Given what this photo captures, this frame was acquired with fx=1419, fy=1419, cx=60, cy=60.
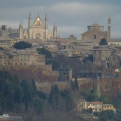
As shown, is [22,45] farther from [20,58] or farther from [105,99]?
[105,99]

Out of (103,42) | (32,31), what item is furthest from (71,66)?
(32,31)

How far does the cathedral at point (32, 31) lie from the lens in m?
85.3

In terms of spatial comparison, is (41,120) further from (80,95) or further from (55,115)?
(80,95)

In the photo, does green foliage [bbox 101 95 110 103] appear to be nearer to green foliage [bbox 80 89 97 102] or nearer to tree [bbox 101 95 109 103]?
tree [bbox 101 95 109 103]

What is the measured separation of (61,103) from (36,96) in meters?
1.18

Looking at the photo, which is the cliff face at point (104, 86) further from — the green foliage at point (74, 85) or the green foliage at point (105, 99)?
the green foliage at point (74, 85)

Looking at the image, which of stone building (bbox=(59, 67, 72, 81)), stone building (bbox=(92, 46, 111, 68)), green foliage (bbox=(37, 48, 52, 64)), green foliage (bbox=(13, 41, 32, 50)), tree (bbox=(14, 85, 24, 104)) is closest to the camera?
tree (bbox=(14, 85, 24, 104))

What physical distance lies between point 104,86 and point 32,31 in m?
21.6

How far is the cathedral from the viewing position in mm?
85312

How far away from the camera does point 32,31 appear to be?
3430 inches

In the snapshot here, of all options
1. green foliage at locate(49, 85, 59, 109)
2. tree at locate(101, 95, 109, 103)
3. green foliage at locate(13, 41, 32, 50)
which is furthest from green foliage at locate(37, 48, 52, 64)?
green foliage at locate(49, 85, 59, 109)

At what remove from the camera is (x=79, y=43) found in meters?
79.6

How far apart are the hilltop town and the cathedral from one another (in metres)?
5.64

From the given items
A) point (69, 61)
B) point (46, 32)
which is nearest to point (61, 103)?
point (69, 61)
